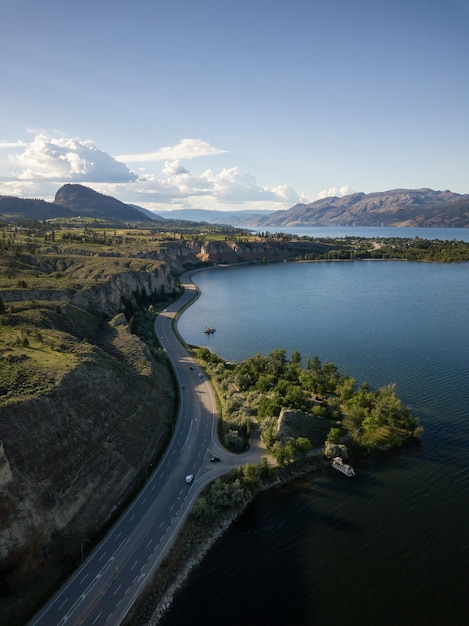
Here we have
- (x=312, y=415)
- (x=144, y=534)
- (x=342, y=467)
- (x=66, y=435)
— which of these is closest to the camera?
(x=144, y=534)

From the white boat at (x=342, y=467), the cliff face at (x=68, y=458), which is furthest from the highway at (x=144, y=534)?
the white boat at (x=342, y=467)

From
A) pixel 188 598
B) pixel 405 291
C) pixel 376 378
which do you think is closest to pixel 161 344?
pixel 376 378

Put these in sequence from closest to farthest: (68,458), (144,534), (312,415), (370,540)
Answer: (144,534) → (370,540) → (68,458) → (312,415)

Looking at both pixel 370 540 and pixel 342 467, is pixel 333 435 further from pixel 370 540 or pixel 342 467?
pixel 370 540

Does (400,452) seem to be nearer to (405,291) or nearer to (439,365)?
(439,365)

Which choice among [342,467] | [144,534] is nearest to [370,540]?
[342,467]

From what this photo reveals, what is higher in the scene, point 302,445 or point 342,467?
point 302,445

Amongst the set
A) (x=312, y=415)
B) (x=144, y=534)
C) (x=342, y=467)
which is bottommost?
(x=144, y=534)
